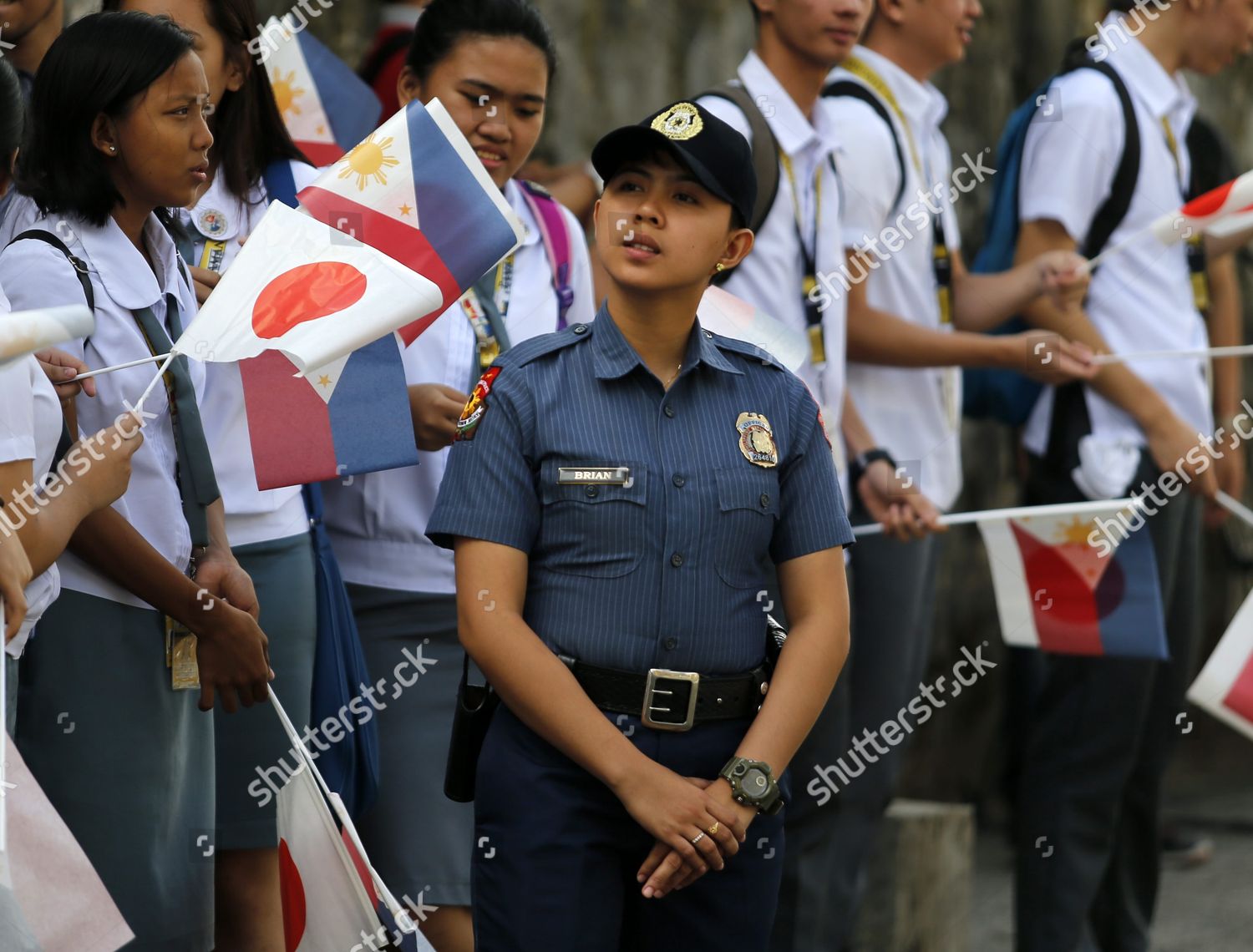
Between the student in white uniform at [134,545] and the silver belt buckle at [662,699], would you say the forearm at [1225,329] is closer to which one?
the silver belt buckle at [662,699]

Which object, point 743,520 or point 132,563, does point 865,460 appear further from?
point 132,563

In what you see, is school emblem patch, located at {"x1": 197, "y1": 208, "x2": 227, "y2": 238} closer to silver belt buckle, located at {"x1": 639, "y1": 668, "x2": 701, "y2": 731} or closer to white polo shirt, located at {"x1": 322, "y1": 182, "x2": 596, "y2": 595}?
white polo shirt, located at {"x1": 322, "y1": 182, "x2": 596, "y2": 595}

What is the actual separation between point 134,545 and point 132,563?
0.09 ft

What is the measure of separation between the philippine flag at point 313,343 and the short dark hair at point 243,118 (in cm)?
53

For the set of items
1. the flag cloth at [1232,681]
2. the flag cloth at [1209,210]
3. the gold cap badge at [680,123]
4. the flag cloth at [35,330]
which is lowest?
the flag cloth at [1232,681]

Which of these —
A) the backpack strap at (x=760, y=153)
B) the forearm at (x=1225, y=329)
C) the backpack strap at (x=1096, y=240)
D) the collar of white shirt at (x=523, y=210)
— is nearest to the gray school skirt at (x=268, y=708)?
the collar of white shirt at (x=523, y=210)

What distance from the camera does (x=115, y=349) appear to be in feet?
9.15

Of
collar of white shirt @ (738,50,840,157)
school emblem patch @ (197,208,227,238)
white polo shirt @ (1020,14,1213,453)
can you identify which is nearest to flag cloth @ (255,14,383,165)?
school emblem patch @ (197,208,227,238)

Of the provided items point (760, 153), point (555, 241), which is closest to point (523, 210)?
point (555, 241)

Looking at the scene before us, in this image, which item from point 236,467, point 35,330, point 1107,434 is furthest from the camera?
point 1107,434

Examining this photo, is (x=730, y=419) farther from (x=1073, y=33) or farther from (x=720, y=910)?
(x=1073, y=33)

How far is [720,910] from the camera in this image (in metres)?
2.62

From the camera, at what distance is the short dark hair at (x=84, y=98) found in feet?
9.30

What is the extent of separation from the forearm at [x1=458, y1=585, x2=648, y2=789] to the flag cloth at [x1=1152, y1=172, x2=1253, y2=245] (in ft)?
6.44
